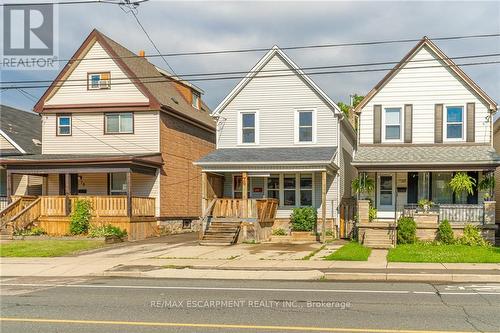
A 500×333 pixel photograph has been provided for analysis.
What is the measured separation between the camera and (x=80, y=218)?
27.3m

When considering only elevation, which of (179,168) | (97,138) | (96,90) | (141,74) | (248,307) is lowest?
(248,307)

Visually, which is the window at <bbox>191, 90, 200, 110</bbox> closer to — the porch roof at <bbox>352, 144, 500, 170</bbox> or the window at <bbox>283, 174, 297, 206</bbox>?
the window at <bbox>283, 174, 297, 206</bbox>

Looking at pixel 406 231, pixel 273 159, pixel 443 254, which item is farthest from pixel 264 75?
pixel 443 254

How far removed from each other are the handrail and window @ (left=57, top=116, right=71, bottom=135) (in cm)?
503

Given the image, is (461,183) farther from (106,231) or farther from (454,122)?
(106,231)

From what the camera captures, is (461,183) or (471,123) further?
(471,123)

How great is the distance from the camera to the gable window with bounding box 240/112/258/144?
2990 cm

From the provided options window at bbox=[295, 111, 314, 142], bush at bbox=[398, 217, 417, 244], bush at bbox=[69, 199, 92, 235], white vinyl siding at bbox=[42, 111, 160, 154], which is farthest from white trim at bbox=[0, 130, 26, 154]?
bush at bbox=[398, 217, 417, 244]

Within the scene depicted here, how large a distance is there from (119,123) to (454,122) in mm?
17417

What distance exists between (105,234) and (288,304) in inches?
665

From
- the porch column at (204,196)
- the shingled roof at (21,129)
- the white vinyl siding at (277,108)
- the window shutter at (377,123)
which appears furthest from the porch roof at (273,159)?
the shingled roof at (21,129)

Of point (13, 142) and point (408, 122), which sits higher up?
point (408, 122)

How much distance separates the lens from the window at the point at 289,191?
29.5 meters

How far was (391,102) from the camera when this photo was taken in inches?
1079
